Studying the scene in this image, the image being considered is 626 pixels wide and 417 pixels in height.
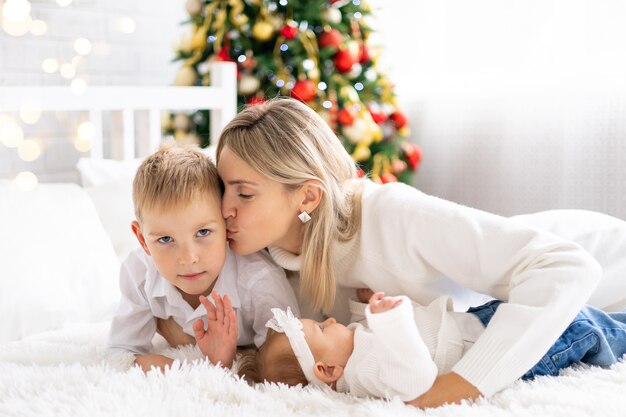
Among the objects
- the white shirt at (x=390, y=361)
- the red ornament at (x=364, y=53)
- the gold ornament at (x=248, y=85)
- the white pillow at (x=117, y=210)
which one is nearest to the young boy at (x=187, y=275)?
the white shirt at (x=390, y=361)

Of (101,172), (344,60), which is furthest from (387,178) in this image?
(101,172)

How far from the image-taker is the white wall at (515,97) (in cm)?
250

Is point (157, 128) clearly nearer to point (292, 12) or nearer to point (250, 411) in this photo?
point (292, 12)

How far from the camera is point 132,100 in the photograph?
225cm

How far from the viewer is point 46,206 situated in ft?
5.80

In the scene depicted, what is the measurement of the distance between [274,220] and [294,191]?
0.07 metres

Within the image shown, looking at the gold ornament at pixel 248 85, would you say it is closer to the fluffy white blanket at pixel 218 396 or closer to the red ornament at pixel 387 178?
A: the red ornament at pixel 387 178

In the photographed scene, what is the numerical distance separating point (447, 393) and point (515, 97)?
6.04ft

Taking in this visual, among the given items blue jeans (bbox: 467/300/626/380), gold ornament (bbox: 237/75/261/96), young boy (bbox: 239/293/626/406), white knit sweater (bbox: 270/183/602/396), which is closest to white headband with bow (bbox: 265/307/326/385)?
young boy (bbox: 239/293/626/406)

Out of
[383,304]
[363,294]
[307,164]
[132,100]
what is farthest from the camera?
[132,100]

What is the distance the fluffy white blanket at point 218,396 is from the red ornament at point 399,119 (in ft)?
5.72

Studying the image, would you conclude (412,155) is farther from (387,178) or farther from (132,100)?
(132,100)

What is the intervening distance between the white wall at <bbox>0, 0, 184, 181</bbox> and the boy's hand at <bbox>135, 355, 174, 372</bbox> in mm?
1345

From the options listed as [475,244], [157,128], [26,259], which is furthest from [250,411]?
[157,128]
